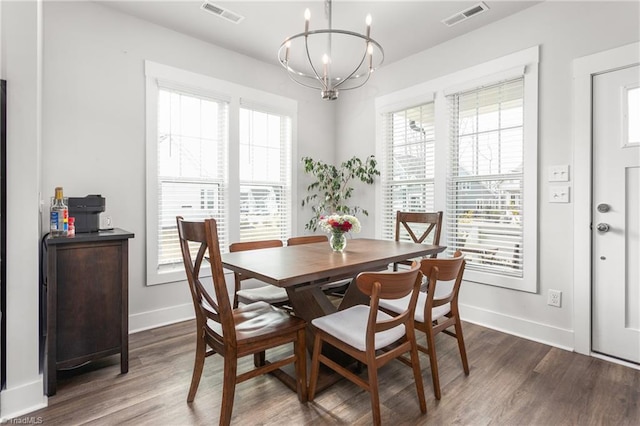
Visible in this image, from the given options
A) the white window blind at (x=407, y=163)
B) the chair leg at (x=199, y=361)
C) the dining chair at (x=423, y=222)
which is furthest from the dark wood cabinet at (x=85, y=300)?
the white window blind at (x=407, y=163)

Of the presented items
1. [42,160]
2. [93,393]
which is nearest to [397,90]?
[42,160]

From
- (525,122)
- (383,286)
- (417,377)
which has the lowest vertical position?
(417,377)

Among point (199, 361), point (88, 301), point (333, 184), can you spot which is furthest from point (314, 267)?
point (333, 184)

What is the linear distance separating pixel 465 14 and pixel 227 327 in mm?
3244

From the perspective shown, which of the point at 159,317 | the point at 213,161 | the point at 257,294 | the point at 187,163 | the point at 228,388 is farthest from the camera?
the point at 213,161

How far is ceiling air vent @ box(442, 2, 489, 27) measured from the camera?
2.84 m

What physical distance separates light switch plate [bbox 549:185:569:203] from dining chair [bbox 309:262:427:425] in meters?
1.81

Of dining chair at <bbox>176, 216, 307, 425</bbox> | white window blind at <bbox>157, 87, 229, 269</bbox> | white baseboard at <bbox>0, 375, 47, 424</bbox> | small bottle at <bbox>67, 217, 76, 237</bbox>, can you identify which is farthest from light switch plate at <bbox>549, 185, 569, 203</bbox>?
white baseboard at <bbox>0, 375, 47, 424</bbox>

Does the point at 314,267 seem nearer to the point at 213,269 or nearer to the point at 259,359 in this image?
the point at 213,269

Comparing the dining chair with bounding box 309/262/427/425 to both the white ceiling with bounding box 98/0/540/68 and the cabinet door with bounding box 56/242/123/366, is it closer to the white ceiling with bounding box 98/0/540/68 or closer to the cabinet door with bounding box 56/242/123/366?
the cabinet door with bounding box 56/242/123/366

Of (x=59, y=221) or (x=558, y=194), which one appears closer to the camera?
(x=59, y=221)

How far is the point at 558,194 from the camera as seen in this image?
2.71 meters

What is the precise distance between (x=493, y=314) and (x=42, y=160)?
4.07 m

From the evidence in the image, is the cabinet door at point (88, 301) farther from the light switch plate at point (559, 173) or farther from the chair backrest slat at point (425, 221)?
the light switch plate at point (559, 173)
